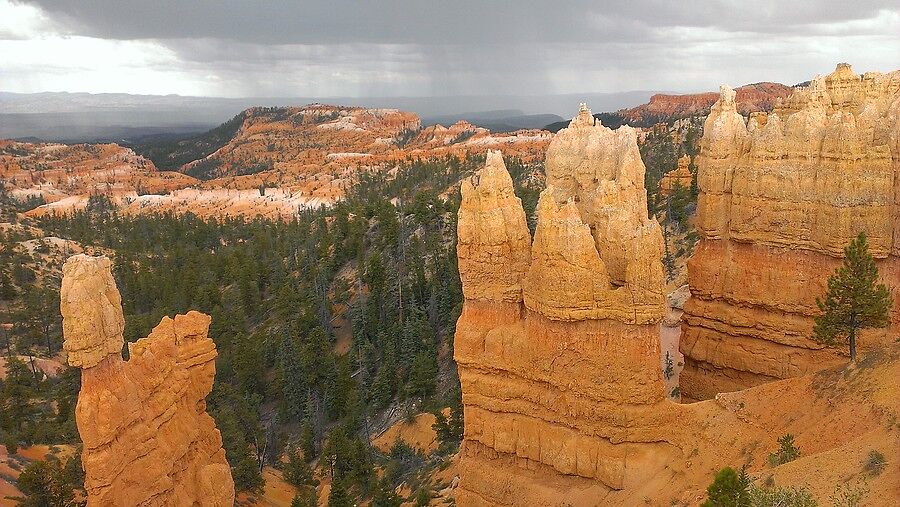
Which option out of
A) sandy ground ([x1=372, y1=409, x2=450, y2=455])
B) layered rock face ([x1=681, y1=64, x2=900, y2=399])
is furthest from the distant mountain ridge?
layered rock face ([x1=681, y1=64, x2=900, y2=399])

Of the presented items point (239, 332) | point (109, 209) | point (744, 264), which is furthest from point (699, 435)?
point (109, 209)

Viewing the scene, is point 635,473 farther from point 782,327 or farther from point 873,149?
point 873,149

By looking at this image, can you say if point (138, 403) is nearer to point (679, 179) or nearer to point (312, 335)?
point (312, 335)

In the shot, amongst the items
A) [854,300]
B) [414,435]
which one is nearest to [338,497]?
[414,435]

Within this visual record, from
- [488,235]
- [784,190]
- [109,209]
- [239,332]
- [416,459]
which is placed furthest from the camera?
[109,209]

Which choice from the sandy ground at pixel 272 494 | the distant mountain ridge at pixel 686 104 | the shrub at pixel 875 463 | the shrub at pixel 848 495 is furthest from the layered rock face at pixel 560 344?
the distant mountain ridge at pixel 686 104

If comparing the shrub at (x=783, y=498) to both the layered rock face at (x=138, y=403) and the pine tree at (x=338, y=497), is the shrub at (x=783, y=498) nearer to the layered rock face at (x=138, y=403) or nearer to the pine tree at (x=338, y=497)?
the layered rock face at (x=138, y=403)
